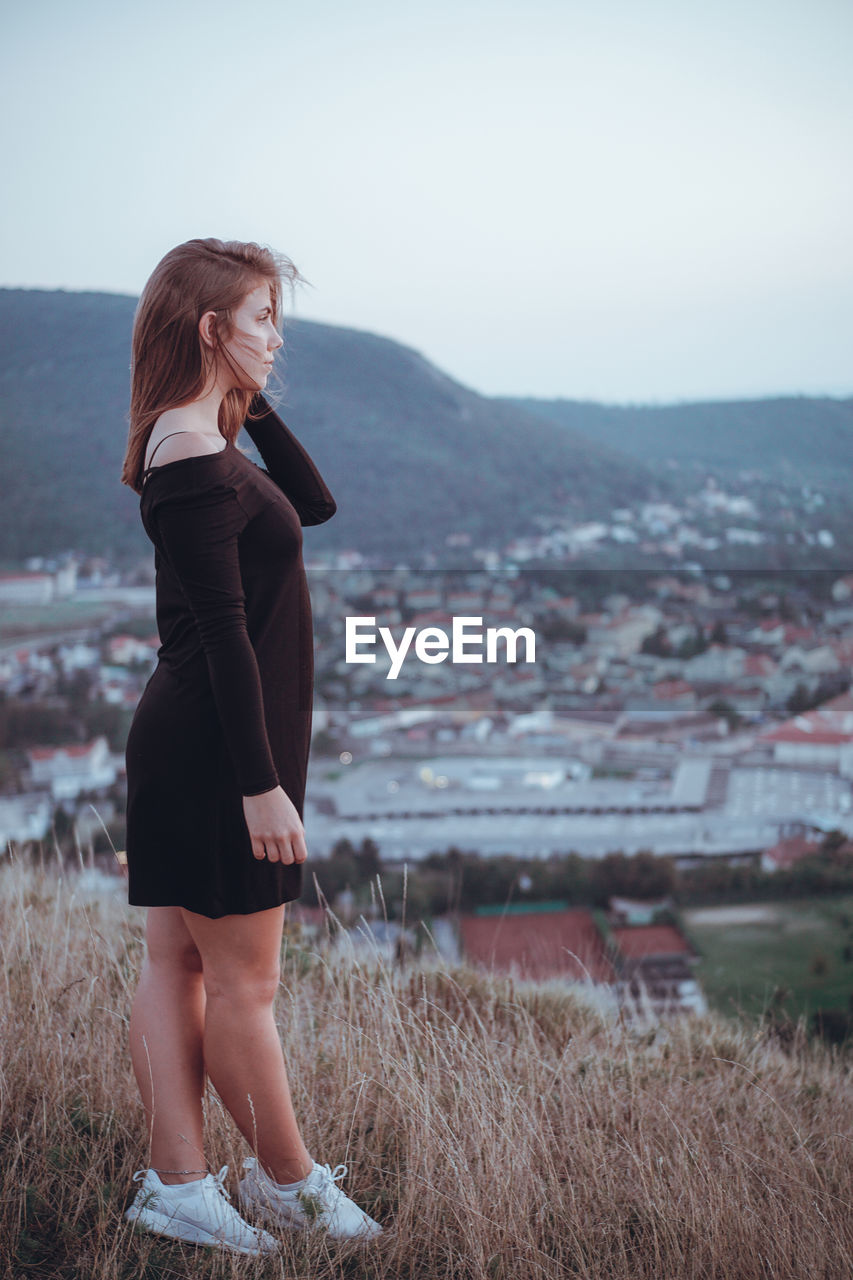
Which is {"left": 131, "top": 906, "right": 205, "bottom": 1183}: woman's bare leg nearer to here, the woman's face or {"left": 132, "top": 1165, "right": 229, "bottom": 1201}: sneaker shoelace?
{"left": 132, "top": 1165, "right": 229, "bottom": 1201}: sneaker shoelace

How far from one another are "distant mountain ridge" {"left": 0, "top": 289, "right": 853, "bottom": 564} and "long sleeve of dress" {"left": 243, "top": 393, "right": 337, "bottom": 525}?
17628 millimetres

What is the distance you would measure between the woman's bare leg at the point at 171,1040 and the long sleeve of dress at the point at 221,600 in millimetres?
320

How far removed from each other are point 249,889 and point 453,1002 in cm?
132

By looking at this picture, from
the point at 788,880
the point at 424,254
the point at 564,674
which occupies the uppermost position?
the point at 424,254

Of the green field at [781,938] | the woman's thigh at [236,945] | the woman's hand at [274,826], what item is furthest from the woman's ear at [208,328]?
the green field at [781,938]

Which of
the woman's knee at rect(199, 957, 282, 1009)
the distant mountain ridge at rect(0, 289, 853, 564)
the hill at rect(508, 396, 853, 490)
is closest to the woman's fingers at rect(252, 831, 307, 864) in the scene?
the woman's knee at rect(199, 957, 282, 1009)

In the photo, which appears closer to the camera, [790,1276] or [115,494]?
[790,1276]

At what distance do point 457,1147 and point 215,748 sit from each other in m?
0.77

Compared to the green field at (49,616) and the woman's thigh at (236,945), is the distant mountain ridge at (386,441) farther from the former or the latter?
the woman's thigh at (236,945)

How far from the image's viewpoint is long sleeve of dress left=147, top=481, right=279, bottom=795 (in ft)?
3.39

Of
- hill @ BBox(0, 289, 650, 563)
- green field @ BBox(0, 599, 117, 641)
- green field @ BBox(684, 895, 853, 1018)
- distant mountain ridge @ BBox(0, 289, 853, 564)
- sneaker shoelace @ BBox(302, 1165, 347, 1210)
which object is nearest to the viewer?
sneaker shoelace @ BBox(302, 1165, 347, 1210)

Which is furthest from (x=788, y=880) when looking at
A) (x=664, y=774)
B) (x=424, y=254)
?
(x=424, y=254)

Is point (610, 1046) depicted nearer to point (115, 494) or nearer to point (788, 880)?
point (788, 880)

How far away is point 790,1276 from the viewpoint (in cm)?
124
